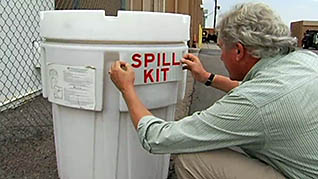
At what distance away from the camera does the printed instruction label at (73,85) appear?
4.05 feet

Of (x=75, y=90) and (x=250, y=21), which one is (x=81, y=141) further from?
(x=250, y=21)

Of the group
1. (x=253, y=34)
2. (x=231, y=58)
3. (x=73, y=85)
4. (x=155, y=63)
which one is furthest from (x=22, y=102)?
(x=253, y=34)

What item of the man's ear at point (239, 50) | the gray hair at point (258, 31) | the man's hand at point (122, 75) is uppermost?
the gray hair at point (258, 31)

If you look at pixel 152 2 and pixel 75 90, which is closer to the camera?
pixel 75 90

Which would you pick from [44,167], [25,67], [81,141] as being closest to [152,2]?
[25,67]

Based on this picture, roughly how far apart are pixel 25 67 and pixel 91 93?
2.14 m

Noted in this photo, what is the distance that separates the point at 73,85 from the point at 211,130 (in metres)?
0.51

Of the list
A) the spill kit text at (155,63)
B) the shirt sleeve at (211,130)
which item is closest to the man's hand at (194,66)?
the spill kit text at (155,63)

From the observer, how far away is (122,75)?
1.17m

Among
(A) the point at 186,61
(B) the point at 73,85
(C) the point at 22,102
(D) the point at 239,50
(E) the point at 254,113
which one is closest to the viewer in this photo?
(E) the point at 254,113

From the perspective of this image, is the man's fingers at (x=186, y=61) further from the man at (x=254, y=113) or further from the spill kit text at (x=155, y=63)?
the man at (x=254, y=113)

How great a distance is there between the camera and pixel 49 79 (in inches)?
53.0

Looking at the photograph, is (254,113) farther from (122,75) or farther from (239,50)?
(122,75)

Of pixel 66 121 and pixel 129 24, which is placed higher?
pixel 129 24
